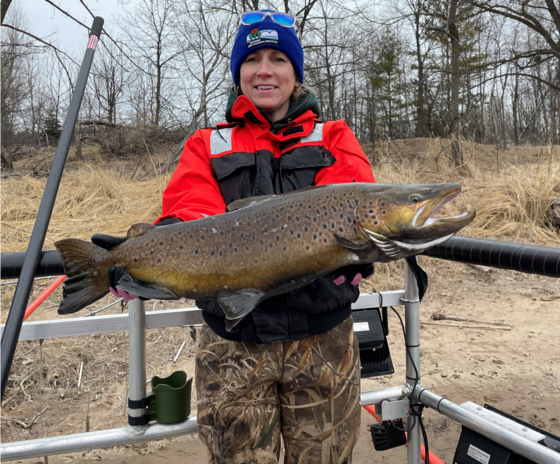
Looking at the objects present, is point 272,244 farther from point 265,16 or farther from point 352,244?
point 265,16

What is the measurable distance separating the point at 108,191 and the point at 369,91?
1002 inches

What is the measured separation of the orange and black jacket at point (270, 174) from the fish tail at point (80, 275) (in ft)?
1.11

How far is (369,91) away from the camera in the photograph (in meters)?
30.4

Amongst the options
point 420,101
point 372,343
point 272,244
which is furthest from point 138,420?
point 420,101

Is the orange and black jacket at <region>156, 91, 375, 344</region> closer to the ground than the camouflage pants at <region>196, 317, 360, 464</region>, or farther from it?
farther from it

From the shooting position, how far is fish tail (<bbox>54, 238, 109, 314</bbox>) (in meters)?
1.70

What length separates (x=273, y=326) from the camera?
1.77m

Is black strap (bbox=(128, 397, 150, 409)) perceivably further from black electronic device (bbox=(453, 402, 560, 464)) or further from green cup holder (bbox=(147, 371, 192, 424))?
black electronic device (bbox=(453, 402, 560, 464))

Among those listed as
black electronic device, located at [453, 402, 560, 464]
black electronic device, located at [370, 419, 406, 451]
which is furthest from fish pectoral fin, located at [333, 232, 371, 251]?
black electronic device, located at [370, 419, 406, 451]

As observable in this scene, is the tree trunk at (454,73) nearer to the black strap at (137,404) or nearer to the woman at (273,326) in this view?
the woman at (273,326)

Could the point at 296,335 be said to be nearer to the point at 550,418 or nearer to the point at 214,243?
the point at 214,243

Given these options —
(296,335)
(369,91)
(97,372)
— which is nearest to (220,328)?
(296,335)

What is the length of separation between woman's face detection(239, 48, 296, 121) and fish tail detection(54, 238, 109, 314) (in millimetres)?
1076

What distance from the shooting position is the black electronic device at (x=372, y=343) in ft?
8.36
